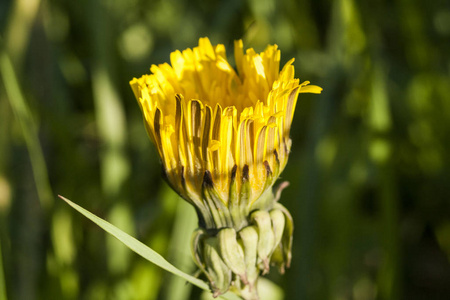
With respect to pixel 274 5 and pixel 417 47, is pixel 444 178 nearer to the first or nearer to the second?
pixel 417 47

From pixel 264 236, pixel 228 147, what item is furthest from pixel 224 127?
pixel 264 236

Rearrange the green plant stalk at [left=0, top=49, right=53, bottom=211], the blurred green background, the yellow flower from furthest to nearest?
the blurred green background → the green plant stalk at [left=0, top=49, right=53, bottom=211] → the yellow flower

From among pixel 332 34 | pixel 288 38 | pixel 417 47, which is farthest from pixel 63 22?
pixel 417 47

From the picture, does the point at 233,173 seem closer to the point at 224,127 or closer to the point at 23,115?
the point at 224,127

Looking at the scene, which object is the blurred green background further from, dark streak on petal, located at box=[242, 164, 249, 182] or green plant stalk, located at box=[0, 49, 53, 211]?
dark streak on petal, located at box=[242, 164, 249, 182]

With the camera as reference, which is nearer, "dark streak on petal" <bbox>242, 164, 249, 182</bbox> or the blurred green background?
"dark streak on petal" <bbox>242, 164, 249, 182</bbox>

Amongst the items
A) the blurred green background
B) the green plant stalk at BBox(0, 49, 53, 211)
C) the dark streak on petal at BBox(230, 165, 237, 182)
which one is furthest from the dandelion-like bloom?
the green plant stalk at BBox(0, 49, 53, 211)
